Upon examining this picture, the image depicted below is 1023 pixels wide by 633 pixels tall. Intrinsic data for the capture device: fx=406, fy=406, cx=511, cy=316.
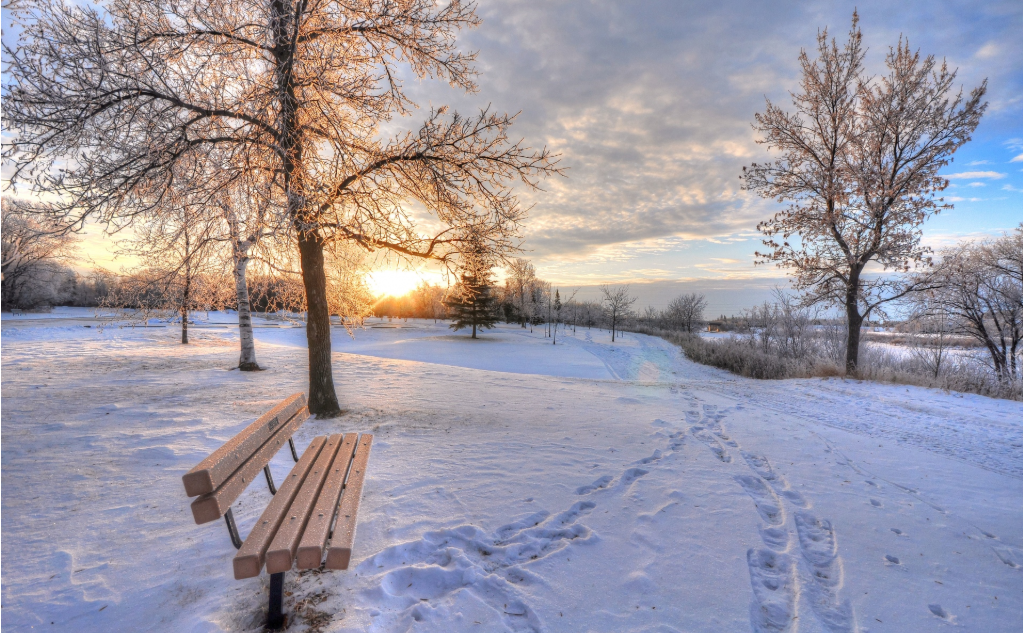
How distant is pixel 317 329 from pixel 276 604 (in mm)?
5085

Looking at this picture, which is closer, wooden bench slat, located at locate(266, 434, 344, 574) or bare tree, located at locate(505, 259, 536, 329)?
wooden bench slat, located at locate(266, 434, 344, 574)

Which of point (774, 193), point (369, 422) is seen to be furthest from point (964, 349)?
point (369, 422)

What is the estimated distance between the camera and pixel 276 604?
2.24 meters

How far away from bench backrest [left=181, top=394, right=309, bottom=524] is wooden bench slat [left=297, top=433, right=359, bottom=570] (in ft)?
1.51

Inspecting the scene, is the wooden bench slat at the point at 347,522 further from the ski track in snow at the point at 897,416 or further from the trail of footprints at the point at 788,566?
the ski track in snow at the point at 897,416

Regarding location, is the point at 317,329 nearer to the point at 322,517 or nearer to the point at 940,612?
the point at 322,517

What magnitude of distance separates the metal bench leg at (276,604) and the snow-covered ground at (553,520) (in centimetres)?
11

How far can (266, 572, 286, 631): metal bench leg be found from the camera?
222 centimetres

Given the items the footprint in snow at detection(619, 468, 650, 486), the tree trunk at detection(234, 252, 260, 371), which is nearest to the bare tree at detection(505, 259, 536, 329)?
the tree trunk at detection(234, 252, 260, 371)

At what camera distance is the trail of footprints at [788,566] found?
8.29 feet

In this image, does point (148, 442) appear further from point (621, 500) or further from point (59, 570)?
point (621, 500)

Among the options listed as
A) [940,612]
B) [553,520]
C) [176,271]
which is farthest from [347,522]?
[176,271]

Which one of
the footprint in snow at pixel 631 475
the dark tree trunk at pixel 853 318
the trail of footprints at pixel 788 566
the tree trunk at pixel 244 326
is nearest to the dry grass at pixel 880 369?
the dark tree trunk at pixel 853 318

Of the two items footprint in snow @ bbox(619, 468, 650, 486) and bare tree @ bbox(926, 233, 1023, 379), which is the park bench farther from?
bare tree @ bbox(926, 233, 1023, 379)
